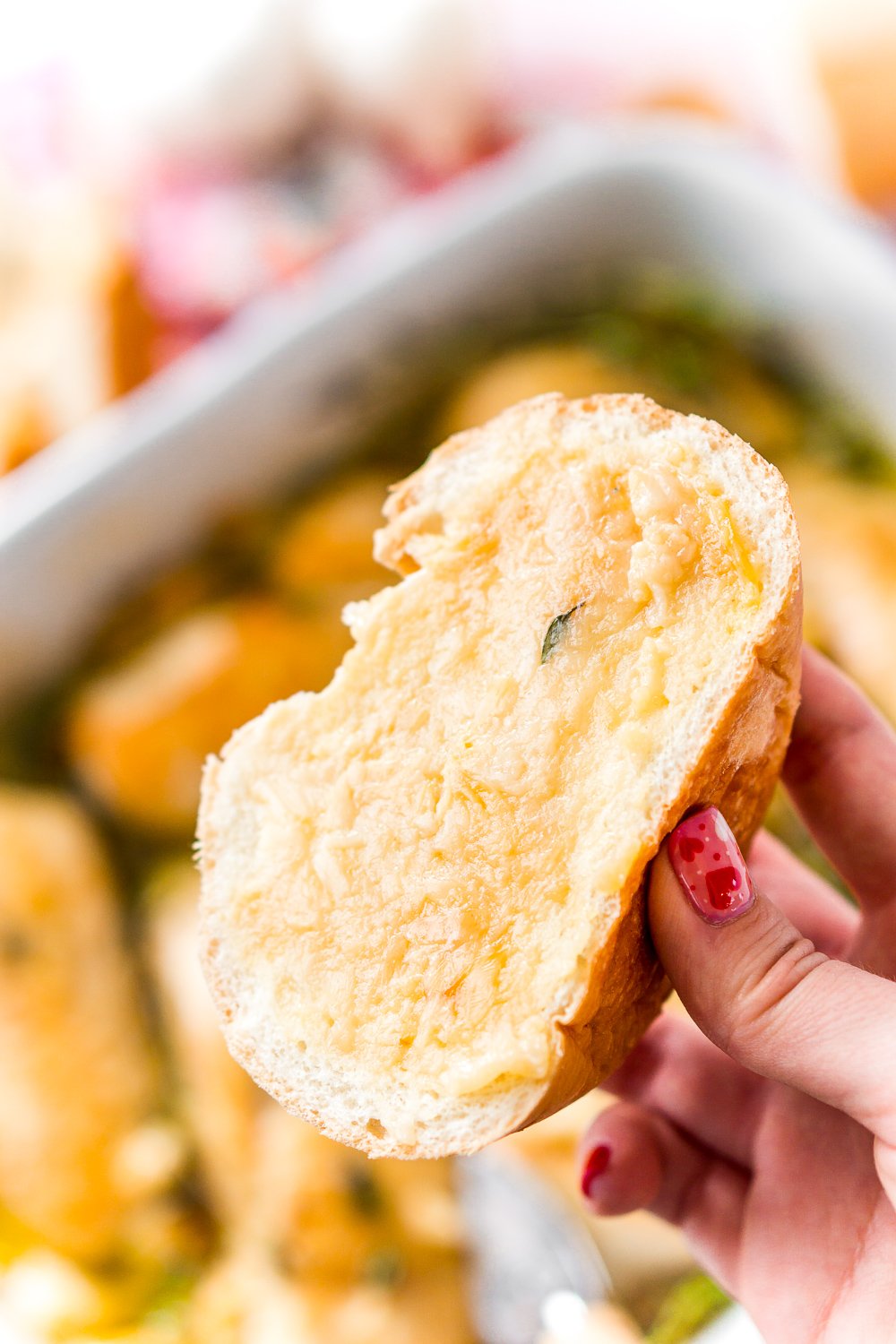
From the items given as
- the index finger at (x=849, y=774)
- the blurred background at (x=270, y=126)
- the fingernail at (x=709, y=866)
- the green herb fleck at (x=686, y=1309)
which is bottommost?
the green herb fleck at (x=686, y=1309)

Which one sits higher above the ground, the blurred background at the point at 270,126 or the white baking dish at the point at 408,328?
the blurred background at the point at 270,126

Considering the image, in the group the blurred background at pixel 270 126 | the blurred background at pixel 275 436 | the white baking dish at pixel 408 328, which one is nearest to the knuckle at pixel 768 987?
the blurred background at pixel 275 436

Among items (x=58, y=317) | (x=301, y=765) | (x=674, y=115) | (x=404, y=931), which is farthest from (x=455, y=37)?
(x=404, y=931)

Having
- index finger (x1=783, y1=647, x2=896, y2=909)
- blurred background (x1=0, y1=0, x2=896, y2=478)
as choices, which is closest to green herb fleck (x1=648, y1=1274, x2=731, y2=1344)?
index finger (x1=783, y1=647, x2=896, y2=909)

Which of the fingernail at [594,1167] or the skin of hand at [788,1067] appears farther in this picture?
the fingernail at [594,1167]

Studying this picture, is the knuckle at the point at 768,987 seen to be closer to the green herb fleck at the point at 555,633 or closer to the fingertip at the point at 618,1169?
the green herb fleck at the point at 555,633

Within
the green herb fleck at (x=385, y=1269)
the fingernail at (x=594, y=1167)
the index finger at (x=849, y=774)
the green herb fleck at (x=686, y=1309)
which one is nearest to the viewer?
the index finger at (x=849, y=774)

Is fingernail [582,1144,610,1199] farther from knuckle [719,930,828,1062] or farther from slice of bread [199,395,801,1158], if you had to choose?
knuckle [719,930,828,1062]

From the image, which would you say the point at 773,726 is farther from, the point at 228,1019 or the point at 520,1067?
the point at 228,1019

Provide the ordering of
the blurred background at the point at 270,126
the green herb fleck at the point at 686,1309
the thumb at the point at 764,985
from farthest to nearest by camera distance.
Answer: the blurred background at the point at 270,126 < the green herb fleck at the point at 686,1309 < the thumb at the point at 764,985
